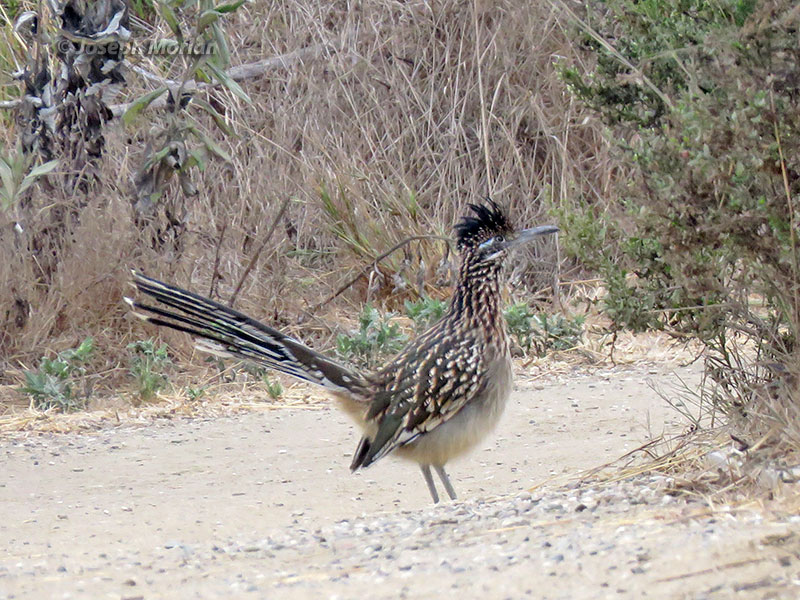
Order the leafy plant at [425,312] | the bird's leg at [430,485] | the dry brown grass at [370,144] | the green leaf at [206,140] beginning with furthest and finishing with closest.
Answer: the dry brown grass at [370,144] < the leafy plant at [425,312] < the green leaf at [206,140] < the bird's leg at [430,485]

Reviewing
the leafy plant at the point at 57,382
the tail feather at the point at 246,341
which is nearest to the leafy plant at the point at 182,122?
the leafy plant at the point at 57,382

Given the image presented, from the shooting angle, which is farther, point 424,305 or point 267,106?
point 267,106

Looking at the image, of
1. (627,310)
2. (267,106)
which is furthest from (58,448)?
(267,106)

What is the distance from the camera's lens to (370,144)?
34.7 feet

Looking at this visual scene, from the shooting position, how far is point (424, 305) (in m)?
8.76

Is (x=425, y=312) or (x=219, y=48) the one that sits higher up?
(x=219, y=48)

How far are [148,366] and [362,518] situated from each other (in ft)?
11.7

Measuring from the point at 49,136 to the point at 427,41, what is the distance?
4.02 meters

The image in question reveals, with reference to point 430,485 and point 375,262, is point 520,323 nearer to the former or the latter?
point 375,262

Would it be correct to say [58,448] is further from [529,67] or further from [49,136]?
[529,67]

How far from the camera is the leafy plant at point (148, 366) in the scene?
7.75 m

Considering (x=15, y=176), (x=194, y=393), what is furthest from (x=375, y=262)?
(x=15, y=176)

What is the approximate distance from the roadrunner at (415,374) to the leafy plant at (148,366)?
2143mm

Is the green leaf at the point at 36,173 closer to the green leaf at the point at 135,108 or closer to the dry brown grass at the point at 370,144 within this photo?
the green leaf at the point at 135,108
